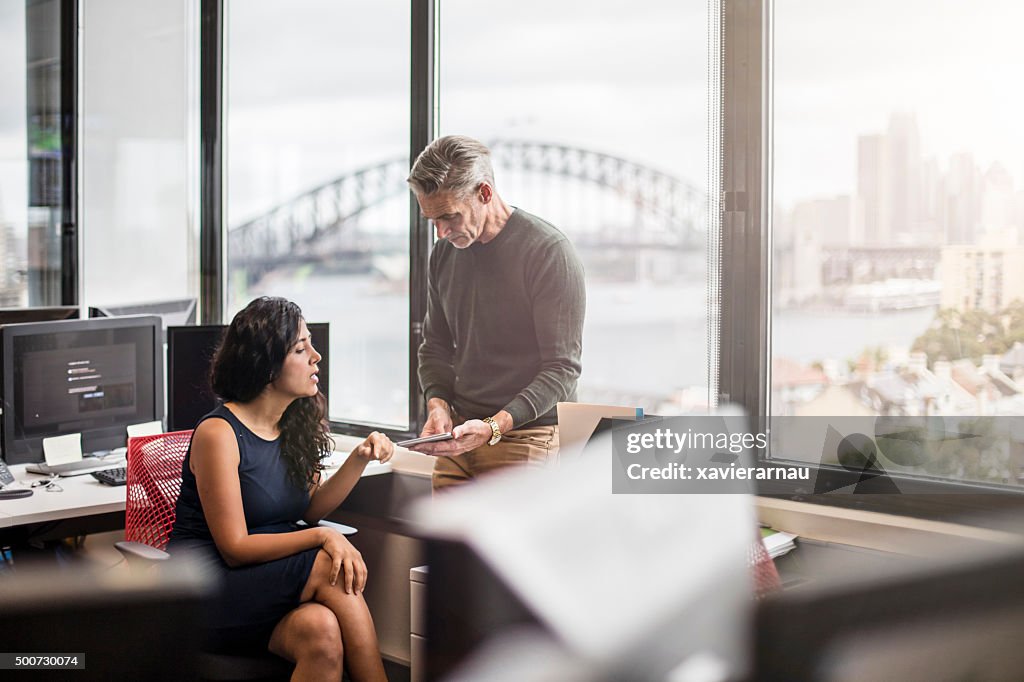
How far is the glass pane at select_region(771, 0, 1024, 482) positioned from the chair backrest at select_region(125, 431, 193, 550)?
1.70 meters

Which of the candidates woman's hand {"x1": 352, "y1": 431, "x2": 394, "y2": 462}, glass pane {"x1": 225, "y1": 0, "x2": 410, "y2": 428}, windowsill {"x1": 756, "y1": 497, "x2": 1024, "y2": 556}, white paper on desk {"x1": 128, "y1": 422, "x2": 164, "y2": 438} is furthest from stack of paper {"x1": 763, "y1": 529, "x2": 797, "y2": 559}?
white paper on desk {"x1": 128, "y1": 422, "x2": 164, "y2": 438}

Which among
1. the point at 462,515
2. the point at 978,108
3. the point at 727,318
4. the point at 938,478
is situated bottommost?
the point at 462,515

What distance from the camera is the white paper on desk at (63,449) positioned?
315 centimetres

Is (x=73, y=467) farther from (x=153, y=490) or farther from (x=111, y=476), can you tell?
(x=153, y=490)

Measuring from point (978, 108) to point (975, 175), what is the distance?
164 mm

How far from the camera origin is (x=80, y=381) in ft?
10.5

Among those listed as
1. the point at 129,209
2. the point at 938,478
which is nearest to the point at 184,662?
the point at 938,478

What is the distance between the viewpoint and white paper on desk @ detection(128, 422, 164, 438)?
11.1ft

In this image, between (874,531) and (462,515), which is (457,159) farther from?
(874,531)

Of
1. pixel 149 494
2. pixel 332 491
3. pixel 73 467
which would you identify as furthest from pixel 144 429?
pixel 332 491

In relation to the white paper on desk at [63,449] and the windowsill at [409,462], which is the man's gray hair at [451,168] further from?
the white paper on desk at [63,449]

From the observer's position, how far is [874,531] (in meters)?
2.42

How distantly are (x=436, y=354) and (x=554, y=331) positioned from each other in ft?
1.52

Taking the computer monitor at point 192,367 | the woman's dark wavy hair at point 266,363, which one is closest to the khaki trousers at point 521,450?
the woman's dark wavy hair at point 266,363
